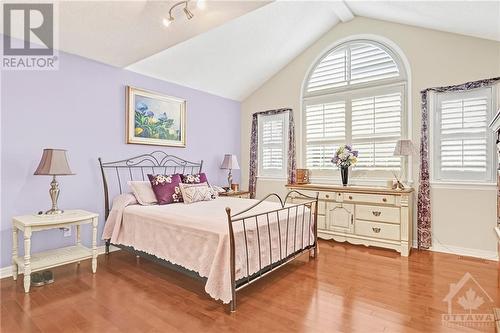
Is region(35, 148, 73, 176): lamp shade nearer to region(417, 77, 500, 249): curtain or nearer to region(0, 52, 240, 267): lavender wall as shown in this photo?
region(0, 52, 240, 267): lavender wall

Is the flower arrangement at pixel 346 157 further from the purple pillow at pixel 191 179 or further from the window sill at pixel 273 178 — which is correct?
the purple pillow at pixel 191 179

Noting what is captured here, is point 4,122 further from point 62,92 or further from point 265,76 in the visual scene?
point 265,76

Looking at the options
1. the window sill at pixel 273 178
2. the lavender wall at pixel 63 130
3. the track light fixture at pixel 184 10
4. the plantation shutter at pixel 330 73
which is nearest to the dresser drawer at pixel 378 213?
the window sill at pixel 273 178

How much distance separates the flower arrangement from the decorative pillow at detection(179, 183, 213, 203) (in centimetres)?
210

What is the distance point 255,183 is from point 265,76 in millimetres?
2165

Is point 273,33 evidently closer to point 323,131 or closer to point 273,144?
point 323,131

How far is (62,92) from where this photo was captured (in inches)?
134

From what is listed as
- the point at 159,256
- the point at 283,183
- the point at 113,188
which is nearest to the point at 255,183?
the point at 283,183

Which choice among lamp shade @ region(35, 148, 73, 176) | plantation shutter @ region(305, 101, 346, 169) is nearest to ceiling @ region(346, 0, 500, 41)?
plantation shutter @ region(305, 101, 346, 169)

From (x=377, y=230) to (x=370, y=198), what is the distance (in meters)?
0.46

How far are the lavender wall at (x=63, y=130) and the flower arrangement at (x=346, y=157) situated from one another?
2.82 meters

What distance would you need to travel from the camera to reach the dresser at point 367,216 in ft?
12.4

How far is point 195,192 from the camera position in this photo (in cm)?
394

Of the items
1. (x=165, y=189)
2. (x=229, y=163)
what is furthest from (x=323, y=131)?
(x=165, y=189)
